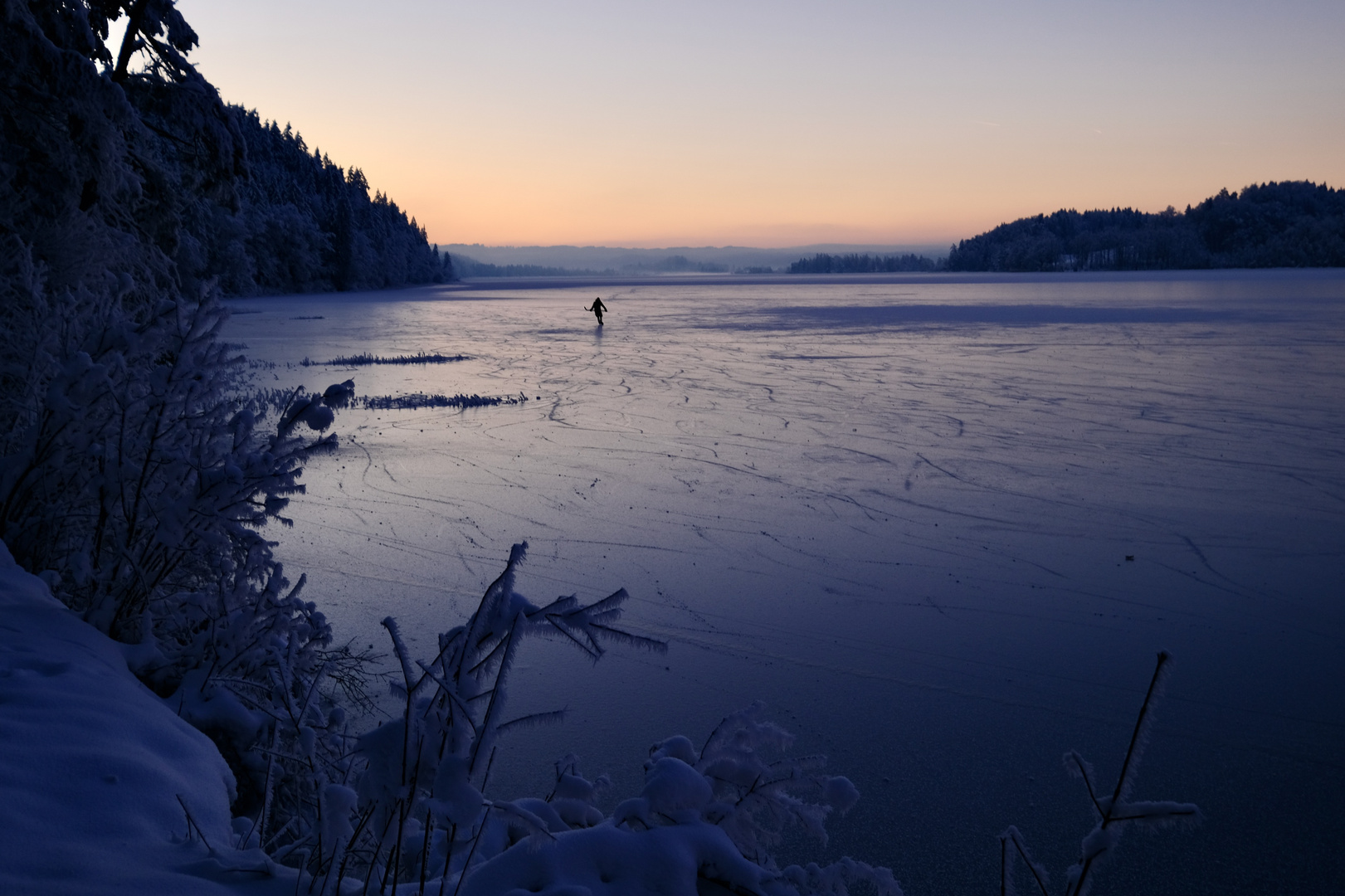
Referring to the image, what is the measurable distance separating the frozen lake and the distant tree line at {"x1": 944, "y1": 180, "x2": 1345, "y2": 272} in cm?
15364

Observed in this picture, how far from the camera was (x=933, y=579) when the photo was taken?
656 cm

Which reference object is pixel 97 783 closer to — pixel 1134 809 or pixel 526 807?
pixel 526 807

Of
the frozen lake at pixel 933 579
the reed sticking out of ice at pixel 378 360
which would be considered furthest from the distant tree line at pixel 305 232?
the frozen lake at pixel 933 579

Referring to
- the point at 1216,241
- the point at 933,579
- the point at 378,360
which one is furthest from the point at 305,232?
the point at 1216,241

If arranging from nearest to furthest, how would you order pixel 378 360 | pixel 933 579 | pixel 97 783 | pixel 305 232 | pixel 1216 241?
pixel 97 783
pixel 933 579
pixel 378 360
pixel 305 232
pixel 1216 241

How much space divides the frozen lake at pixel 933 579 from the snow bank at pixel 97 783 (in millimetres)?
1646

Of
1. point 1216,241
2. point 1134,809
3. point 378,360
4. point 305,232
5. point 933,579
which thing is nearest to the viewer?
point 1134,809

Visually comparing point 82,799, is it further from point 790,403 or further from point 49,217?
point 790,403

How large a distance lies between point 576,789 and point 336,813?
937 millimetres

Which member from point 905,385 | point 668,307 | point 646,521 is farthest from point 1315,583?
point 668,307

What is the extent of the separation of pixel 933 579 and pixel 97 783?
5.50 meters

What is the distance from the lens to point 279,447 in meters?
3.89

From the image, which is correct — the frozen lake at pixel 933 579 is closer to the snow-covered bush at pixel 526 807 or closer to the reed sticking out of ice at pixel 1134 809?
the snow-covered bush at pixel 526 807

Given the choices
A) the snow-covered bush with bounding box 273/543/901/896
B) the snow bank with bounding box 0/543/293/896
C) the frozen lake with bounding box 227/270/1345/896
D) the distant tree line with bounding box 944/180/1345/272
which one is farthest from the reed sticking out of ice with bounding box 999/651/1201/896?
the distant tree line with bounding box 944/180/1345/272
